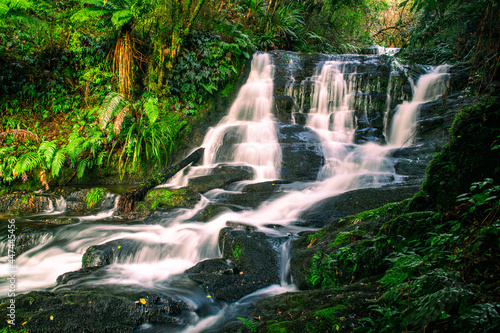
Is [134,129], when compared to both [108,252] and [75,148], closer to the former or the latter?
[75,148]

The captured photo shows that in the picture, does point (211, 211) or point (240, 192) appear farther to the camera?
point (240, 192)

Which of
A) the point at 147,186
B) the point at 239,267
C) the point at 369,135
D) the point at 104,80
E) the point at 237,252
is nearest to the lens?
the point at 239,267

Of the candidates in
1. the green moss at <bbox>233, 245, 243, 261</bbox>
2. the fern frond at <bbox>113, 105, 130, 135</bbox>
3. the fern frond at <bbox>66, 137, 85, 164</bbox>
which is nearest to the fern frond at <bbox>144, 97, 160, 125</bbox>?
the fern frond at <bbox>113, 105, 130, 135</bbox>

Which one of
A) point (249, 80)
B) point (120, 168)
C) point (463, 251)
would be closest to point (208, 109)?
point (249, 80)

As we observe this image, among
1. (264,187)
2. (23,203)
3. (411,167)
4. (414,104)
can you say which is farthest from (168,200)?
(414,104)

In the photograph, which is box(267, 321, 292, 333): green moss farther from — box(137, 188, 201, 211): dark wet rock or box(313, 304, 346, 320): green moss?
box(137, 188, 201, 211): dark wet rock

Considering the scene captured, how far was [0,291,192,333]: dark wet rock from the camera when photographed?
7.27 ft

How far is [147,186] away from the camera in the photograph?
6.39 m

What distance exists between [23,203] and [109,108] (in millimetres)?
2729

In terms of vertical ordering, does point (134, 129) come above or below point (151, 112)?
below

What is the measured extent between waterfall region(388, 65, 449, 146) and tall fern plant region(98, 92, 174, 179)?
617 cm

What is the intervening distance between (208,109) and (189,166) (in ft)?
8.25

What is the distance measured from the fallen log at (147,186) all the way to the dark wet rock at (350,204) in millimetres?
3398

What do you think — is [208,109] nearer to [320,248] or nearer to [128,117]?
[128,117]
